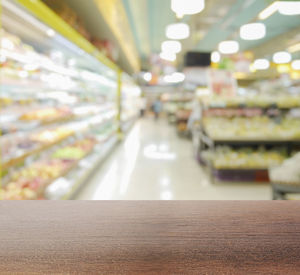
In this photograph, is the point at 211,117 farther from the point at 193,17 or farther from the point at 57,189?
the point at 193,17

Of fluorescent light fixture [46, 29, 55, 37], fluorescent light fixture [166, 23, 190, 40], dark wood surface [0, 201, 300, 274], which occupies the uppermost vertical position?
fluorescent light fixture [166, 23, 190, 40]

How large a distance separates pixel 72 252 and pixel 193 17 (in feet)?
31.7

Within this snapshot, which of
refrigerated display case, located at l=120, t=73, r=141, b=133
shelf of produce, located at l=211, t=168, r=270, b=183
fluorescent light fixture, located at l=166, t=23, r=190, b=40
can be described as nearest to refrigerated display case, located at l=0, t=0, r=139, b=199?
fluorescent light fixture, located at l=166, t=23, r=190, b=40

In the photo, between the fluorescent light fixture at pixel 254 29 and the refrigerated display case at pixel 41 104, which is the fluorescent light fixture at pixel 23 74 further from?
the fluorescent light fixture at pixel 254 29

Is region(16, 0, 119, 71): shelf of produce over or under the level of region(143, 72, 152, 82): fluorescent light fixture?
under

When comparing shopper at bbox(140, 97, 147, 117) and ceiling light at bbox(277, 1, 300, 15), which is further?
shopper at bbox(140, 97, 147, 117)

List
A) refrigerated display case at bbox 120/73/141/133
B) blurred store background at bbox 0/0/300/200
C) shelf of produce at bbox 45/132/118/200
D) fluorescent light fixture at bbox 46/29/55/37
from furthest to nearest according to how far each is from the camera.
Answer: refrigerated display case at bbox 120/73/141/133
shelf of produce at bbox 45/132/118/200
fluorescent light fixture at bbox 46/29/55/37
blurred store background at bbox 0/0/300/200

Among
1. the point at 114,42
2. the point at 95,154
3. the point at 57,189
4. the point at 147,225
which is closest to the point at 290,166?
the point at 147,225

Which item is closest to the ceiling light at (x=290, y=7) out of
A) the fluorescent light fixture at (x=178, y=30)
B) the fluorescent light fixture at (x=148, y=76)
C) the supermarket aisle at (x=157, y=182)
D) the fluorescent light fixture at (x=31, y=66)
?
the fluorescent light fixture at (x=178, y=30)

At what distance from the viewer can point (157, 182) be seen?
165 inches

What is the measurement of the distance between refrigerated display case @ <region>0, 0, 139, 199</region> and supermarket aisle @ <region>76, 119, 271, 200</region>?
1.03 feet

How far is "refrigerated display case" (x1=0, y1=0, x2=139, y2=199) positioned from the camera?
2482mm

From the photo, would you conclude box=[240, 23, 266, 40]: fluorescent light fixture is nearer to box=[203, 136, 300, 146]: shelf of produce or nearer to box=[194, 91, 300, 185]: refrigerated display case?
box=[194, 91, 300, 185]: refrigerated display case

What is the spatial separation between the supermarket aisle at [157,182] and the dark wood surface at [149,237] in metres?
2.89
